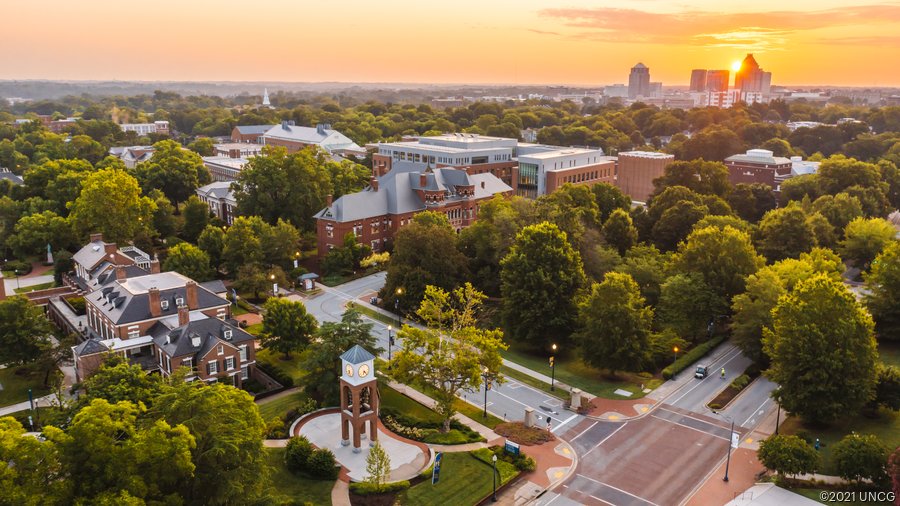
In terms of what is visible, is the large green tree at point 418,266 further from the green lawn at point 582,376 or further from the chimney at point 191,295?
Answer: the chimney at point 191,295

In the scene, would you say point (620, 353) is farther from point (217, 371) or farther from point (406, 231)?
point (217, 371)

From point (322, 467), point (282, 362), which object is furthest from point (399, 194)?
point (322, 467)

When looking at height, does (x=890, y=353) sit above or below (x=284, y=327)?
below

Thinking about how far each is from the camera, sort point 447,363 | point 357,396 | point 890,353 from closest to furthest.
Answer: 1. point 357,396
2. point 447,363
3. point 890,353

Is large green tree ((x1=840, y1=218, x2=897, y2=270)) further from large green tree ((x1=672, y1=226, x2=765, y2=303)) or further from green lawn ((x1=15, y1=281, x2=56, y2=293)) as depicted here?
green lawn ((x1=15, y1=281, x2=56, y2=293))

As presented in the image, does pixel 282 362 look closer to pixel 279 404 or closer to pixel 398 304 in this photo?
pixel 279 404

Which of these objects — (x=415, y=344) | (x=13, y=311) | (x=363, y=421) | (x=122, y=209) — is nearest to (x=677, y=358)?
(x=415, y=344)

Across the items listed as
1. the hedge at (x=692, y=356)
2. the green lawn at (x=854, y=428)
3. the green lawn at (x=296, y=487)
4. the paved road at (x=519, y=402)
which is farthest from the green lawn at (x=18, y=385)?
the green lawn at (x=854, y=428)
